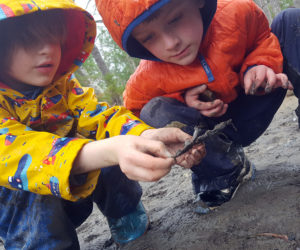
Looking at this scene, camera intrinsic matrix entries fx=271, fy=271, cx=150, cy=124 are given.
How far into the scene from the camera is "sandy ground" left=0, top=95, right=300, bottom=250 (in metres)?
1.23

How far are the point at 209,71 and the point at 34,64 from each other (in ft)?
3.36

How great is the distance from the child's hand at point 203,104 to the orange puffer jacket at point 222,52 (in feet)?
0.13

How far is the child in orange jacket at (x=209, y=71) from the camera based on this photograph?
60.9 inches

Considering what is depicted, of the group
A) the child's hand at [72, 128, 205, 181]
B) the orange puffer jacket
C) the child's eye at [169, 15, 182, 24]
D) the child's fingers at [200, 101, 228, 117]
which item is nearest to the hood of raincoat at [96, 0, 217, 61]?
the orange puffer jacket

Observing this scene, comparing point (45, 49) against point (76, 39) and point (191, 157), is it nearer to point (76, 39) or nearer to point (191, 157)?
point (76, 39)

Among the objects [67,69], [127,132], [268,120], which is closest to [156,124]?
[127,132]

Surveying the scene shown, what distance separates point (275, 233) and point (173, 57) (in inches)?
42.1

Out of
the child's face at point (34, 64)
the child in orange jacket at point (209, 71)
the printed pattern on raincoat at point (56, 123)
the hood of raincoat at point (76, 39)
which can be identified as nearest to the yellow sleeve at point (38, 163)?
the printed pattern on raincoat at point (56, 123)

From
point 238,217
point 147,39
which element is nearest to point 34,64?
point 147,39

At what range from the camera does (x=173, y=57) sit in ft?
5.35

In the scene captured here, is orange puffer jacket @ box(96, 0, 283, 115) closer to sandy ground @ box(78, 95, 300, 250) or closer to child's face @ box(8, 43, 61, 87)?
child's face @ box(8, 43, 61, 87)

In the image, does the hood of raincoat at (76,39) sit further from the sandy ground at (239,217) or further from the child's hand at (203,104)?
the sandy ground at (239,217)

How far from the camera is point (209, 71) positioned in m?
1.71

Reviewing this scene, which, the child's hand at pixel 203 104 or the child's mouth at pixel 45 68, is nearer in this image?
the child's mouth at pixel 45 68
